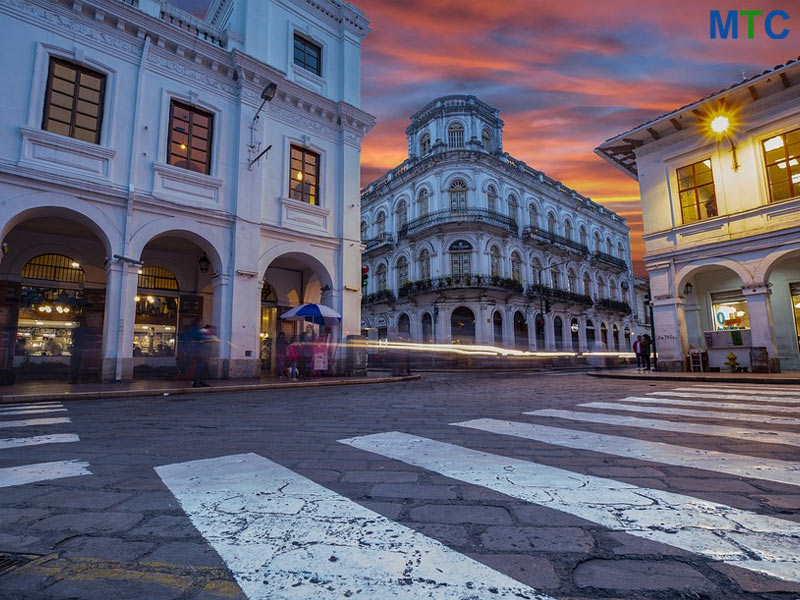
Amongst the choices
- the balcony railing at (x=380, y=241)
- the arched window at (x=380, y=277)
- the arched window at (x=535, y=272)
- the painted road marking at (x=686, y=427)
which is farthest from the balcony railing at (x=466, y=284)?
the painted road marking at (x=686, y=427)

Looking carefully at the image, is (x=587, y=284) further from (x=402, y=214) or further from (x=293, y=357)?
(x=293, y=357)

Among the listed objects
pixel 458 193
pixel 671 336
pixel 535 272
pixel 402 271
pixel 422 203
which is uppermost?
pixel 458 193

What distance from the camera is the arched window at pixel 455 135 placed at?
33.6 m

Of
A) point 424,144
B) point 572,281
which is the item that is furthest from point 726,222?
point 572,281

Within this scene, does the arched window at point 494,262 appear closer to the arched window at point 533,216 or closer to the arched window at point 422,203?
the arched window at point 533,216

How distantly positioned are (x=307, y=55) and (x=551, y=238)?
2694cm

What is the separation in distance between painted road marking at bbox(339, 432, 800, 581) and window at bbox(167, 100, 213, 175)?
12.8 m

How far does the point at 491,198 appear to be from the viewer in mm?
33406

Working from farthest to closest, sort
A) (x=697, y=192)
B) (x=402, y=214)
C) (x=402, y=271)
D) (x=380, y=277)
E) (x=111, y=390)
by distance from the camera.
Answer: (x=380, y=277) → (x=402, y=214) → (x=402, y=271) → (x=697, y=192) → (x=111, y=390)

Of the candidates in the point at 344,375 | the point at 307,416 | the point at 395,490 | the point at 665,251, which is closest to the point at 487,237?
the point at 665,251

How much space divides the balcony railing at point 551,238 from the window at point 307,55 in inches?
886

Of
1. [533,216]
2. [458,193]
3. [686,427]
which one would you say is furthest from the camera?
[533,216]

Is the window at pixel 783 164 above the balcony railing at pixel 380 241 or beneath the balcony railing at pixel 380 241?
beneath

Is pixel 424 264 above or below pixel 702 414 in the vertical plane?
above
